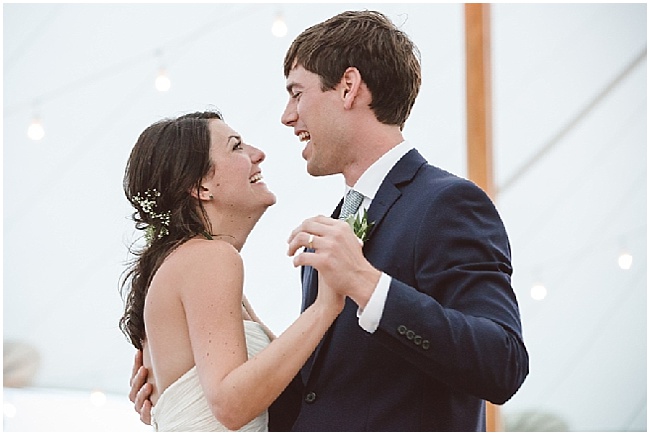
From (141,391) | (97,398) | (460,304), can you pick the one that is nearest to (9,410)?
(97,398)

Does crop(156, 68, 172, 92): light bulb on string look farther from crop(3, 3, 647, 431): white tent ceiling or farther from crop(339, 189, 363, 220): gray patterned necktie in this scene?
crop(339, 189, 363, 220): gray patterned necktie

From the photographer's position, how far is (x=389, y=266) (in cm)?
202

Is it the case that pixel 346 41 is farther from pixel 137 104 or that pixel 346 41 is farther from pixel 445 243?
pixel 137 104

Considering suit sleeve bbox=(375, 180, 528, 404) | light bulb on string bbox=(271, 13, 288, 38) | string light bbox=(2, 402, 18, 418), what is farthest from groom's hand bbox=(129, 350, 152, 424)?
light bulb on string bbox=(271, 13, 288, 38)

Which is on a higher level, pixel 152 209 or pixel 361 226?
pixel 361 226

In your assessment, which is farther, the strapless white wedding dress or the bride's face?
the bride's face

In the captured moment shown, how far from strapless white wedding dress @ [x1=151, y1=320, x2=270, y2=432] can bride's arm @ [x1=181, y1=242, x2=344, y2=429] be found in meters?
0.15

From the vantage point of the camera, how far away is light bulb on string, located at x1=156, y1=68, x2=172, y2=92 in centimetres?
480

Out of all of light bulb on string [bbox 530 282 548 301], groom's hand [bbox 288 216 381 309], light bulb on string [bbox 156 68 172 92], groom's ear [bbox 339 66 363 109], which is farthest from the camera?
light bulb on string [bbox 530 282 548 301]

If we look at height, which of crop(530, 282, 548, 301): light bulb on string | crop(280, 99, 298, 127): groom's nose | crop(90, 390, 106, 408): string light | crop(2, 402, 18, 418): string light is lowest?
crop(2, 402, 18, 418): string light

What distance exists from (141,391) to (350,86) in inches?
36.9

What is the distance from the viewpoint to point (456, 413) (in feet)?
6.56

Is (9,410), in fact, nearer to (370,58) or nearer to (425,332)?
(370,58)

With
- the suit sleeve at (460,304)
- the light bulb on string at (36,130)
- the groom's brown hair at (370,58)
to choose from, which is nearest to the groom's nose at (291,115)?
the groom's brown hair at (370,58)
